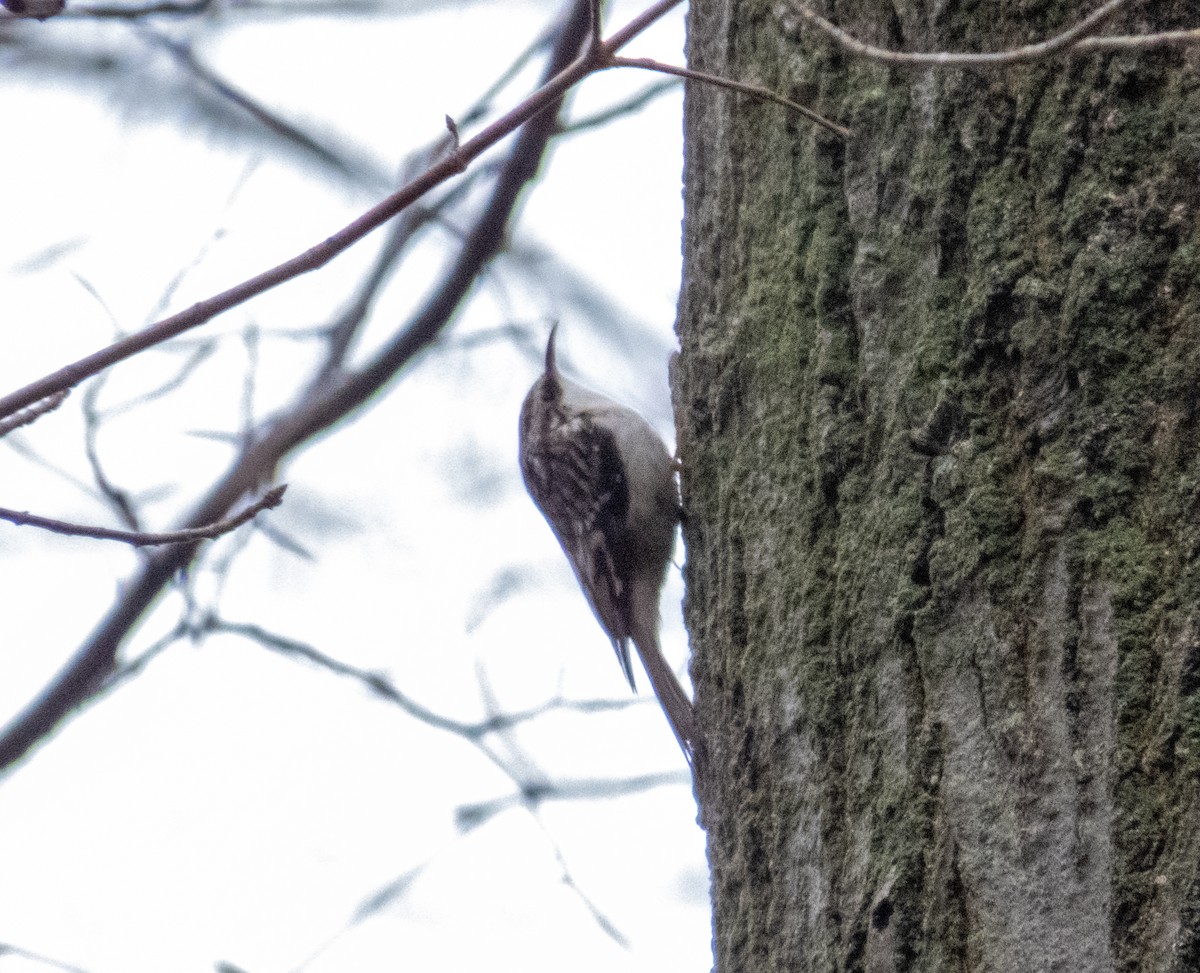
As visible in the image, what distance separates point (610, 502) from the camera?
338cm

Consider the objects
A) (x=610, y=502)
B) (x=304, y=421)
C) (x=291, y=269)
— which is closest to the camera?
(x=291, y=269)

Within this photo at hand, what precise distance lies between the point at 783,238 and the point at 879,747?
606 mm

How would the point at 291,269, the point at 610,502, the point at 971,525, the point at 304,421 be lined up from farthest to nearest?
1. the point at 610,502
2. the point at 304,421
3. the point at 971,525
4. the point at 291,269

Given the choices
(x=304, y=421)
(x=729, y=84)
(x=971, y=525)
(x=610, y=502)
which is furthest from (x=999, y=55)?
(x=610, y=502)

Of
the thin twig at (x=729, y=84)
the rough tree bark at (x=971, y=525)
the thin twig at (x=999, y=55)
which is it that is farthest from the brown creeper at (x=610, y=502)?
the thin twig at (x=999, y=55)

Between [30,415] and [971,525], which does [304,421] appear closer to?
[30,415]

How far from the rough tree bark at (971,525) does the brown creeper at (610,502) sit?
1.31m

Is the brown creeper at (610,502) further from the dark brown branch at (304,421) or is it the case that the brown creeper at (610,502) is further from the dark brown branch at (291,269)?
the dark brown branch at (291,269)

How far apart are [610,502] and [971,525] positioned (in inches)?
82.9

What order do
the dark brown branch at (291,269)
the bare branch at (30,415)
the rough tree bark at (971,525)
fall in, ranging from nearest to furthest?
the dark brown branch at (291,269)
the rough tree bark at (971,525)
the bare branch at (30,415)

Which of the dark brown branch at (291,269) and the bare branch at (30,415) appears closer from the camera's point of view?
the dark brown branch at (291,269)

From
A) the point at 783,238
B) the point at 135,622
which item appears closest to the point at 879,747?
the point at 783,238

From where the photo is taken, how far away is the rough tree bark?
1.16 meters

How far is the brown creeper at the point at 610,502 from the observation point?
3.10 metres
